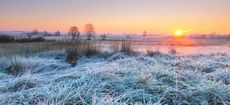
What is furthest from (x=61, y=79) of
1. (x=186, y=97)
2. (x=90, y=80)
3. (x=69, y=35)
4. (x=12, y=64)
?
(x=69, y=35)

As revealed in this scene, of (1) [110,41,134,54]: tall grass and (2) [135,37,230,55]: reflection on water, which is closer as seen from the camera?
(1) [110,41,134,54]: tall grass

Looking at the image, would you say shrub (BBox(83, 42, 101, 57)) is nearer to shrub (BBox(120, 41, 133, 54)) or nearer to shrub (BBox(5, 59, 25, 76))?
shrub (BBox(120, 41, 133, 54))

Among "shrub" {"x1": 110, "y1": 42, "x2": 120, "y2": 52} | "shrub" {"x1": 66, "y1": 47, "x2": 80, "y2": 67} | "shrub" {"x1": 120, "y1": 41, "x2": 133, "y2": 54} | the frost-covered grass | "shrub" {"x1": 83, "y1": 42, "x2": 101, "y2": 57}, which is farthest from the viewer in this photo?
"shrub" {"x1": 110, "y1": 42, "x2": 120, "y2": 52}

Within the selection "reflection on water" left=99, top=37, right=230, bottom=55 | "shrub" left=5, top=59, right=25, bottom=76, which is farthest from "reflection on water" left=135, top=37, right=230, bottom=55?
"shrub" left=5, top=59, right=25, bottom=76

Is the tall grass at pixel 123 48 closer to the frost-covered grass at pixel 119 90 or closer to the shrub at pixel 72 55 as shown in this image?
the shrub at pixel 72 55

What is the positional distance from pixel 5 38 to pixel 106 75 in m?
18.2

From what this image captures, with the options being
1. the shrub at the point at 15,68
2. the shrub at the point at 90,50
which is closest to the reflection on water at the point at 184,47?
the shrub at the point at 90,50

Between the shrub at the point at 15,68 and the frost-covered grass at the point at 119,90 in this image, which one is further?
the shrub at the point at 15,68

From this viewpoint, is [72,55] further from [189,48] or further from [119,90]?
[189,48]

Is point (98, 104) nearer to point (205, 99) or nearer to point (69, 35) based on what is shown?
point (205, 99)

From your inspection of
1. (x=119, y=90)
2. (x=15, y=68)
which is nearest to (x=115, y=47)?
(x=15, y=68)

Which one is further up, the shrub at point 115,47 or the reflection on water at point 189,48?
the shrub at point 115,47

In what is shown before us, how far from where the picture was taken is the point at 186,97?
8.92 ft

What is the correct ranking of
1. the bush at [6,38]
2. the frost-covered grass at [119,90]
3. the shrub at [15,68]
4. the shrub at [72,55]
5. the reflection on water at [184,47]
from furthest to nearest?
the bush at [6,38], the reflection on water at [184,47], the shrub at [72,55], the shrub at [15,68], the frost-covered grass at [119,90]
